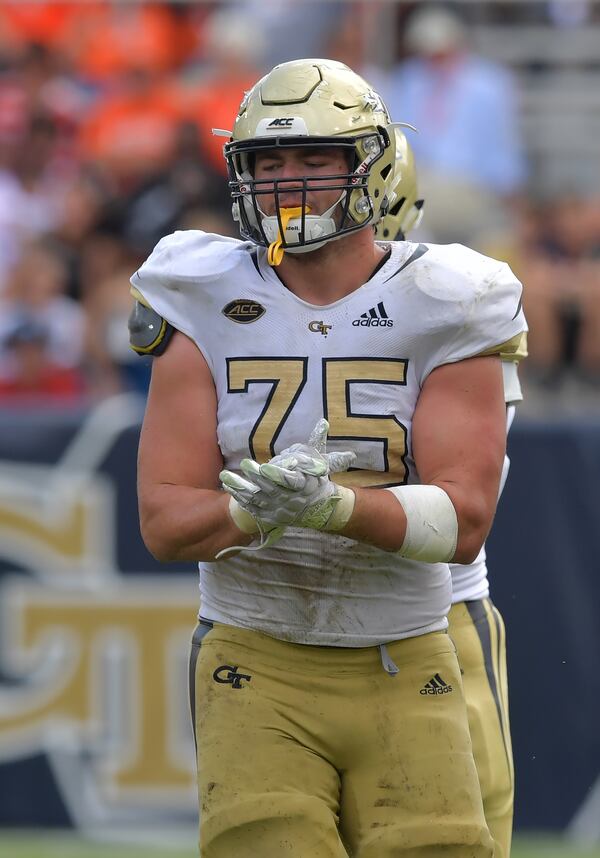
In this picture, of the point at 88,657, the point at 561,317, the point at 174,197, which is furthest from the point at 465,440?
the point at 174,197

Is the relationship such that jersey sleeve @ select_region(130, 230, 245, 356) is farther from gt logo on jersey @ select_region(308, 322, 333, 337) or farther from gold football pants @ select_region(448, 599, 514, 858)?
gold football pants @ select_region(448, 599, 514, 858)

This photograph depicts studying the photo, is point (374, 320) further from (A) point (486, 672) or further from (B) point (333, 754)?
(A) point (486, 672)

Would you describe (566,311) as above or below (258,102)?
below

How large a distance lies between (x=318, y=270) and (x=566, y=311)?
16.3 ft

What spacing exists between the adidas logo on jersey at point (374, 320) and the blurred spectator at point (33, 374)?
456 centimetres

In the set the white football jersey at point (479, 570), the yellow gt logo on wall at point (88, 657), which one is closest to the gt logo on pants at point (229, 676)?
the white football jersey at point (479, 570)

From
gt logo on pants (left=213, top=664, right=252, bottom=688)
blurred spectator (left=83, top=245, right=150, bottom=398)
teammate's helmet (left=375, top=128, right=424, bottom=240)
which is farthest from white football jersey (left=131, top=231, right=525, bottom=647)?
blurred spectator (left=83, top=245, right=150, bottom=398)

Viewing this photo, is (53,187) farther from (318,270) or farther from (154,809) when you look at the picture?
(318,270)

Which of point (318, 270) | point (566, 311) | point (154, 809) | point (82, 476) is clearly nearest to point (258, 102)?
point (318, 270)

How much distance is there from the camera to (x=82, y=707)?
654 cm

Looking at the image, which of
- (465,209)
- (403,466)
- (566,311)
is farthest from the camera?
(465,209)

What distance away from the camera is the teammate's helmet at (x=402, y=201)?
173 inches

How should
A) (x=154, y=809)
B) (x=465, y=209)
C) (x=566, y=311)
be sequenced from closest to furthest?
(x=154, y=809), (x=566, y=311), (x=465, y=209)

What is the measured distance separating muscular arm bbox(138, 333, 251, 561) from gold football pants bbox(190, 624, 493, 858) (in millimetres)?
311
